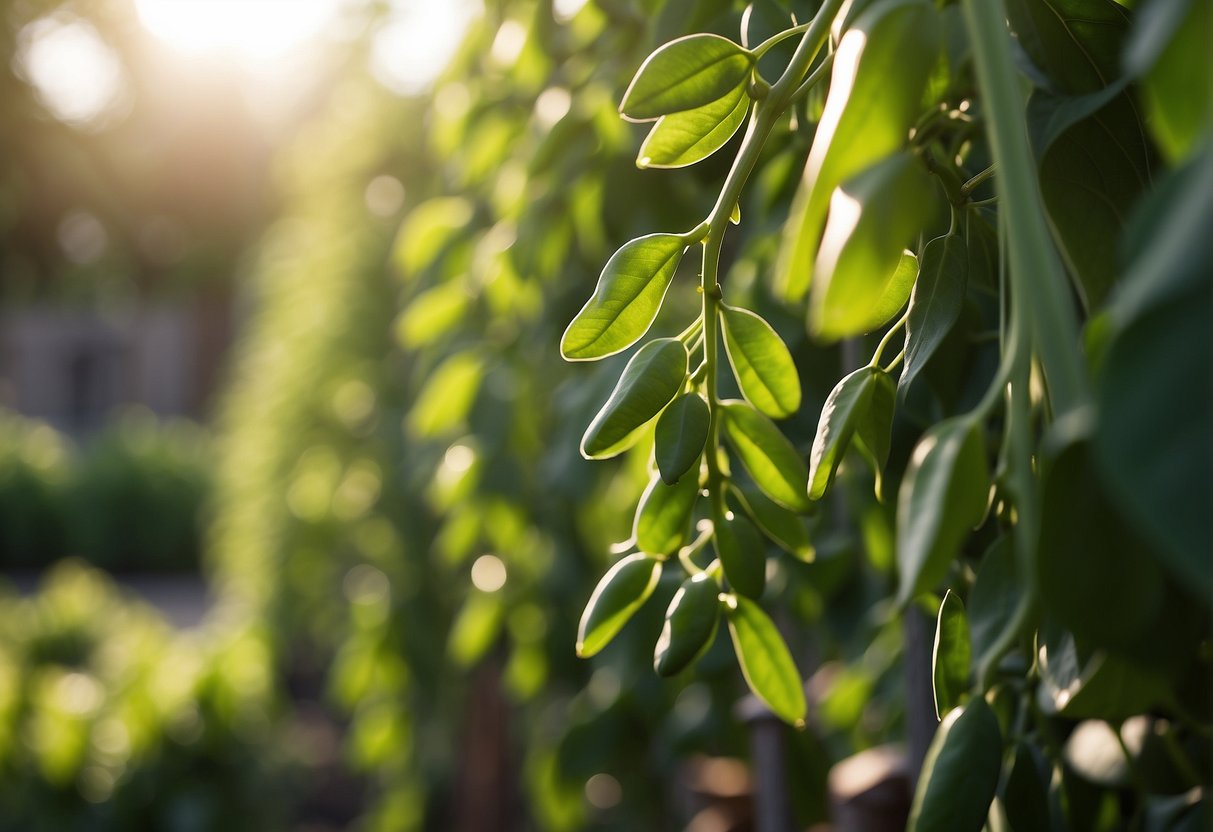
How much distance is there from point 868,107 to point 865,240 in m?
0.03

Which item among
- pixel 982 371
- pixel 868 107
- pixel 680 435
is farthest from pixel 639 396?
pixel 982 371

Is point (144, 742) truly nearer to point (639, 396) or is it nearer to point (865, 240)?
point (639, 396)

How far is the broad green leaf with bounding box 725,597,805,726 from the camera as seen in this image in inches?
14.2

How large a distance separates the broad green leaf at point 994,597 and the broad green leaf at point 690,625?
0.08m

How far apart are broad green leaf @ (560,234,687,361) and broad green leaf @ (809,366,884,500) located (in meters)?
0.06

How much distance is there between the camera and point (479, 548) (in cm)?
183

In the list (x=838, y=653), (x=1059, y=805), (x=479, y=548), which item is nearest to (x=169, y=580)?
(x=479, y=548)

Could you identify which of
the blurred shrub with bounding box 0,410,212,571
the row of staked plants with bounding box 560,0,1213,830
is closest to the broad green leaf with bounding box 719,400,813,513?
the row of staked plants with bounding box 560,0,1213,830

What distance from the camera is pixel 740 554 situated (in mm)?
357

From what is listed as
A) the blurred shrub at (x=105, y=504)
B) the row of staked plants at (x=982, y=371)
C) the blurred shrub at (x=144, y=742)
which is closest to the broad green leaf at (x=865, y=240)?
the row of staked plants at (x=982, y=371)

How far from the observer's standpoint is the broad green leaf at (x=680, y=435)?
1.02 feet

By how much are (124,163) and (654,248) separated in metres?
9.30

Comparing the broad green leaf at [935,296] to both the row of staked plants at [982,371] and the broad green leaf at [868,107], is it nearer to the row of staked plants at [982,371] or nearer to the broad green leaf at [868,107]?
the row of staked plants at [982,371]

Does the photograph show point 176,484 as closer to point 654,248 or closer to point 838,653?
point 838,653
